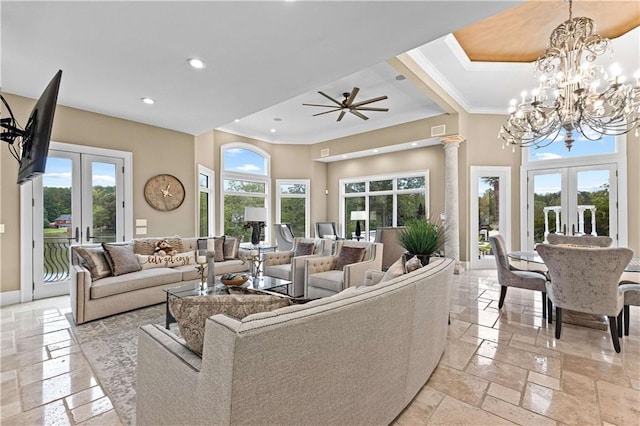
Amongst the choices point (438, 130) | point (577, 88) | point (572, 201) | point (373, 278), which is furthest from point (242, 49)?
point (572, 201)

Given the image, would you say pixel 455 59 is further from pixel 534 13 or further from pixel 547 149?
pixel 547 149

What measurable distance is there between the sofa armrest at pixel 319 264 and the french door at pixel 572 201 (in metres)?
4.60

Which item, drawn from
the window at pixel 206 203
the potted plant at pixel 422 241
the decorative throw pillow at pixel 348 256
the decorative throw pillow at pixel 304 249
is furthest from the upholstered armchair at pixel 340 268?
the window at pixel 206 203

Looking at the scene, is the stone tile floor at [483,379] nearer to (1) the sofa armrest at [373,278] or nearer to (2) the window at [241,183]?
(1) the sofa armrest at [373,278]

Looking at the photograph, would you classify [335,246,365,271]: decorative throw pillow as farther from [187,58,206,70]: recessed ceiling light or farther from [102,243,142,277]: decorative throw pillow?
[187,58,206,70]: recessed ceiling light

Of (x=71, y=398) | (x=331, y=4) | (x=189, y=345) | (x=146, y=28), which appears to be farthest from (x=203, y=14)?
(x=71, y=398)

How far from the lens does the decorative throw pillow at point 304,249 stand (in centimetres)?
497

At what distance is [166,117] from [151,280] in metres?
2.89

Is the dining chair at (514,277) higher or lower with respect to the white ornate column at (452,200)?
lower

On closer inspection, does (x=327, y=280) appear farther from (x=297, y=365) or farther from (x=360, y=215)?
(x=360, y=215)

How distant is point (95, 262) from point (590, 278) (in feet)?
17.8

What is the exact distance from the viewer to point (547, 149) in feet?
20.2

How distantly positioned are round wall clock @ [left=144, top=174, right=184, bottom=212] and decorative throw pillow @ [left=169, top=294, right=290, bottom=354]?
16.4 feet

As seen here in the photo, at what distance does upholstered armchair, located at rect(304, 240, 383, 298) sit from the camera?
387 centimetres
